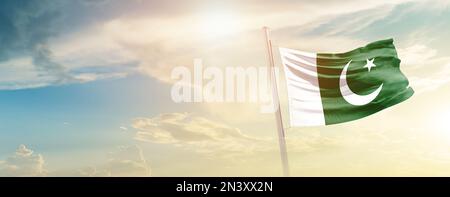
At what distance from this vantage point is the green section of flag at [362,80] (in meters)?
11.8

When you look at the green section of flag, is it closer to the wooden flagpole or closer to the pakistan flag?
the pakistan flag

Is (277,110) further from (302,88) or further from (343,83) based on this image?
(343,83)

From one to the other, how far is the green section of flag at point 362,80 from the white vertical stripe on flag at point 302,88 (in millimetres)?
134

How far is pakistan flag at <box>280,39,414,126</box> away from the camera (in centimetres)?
1180

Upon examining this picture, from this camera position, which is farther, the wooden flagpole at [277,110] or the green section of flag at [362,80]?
the green section of flag at [362,80]

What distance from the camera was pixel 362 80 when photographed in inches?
481

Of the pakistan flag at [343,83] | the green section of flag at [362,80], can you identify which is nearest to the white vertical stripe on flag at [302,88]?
the pakistan flag at [343,83]

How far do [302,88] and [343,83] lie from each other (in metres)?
0.96

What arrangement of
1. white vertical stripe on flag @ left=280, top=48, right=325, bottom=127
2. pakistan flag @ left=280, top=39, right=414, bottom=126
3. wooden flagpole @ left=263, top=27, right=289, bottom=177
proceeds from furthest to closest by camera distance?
pakistan flag @ left=280, top=39, right=414, bottom=126 < white vertical stripe on flag @ left=280, top=48, right=325, bottom=127 < wooden flagpole @ left=263, top=27, right=289, bottom=177

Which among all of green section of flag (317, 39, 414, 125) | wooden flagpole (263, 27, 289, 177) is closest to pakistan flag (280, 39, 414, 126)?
green section of flag (317, 39, 414, 125)

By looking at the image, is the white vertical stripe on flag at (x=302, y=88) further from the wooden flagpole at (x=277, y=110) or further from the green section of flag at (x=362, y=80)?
the wooden flagpole at (x=277, y=110)

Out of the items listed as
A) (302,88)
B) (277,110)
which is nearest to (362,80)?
(302,88)

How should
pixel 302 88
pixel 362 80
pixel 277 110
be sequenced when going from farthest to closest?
pixel 362 80 → pixel 302 88 → pixel 277 110
